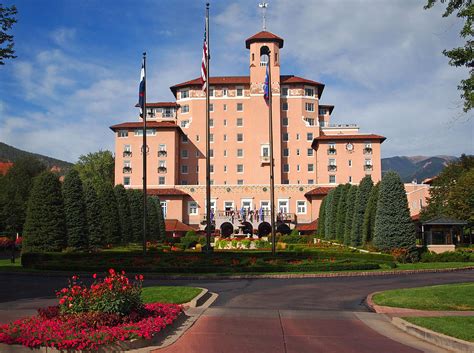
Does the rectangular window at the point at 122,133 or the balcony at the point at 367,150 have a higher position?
the rectangular window at the point at 122,133

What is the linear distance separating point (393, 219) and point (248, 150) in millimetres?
52259

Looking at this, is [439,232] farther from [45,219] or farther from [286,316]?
[286,316]

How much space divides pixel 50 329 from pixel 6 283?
Answer: 1404 centimetres

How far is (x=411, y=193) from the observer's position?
78500 mm

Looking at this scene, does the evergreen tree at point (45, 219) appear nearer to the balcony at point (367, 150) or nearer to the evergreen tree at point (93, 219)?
the evergreen tree at point (93, 219)

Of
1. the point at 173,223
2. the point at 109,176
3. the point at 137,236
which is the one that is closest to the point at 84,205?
the point at 137,236

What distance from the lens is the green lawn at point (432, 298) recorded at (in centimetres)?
1535

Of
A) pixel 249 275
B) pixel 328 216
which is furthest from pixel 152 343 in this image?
pixel 328 216

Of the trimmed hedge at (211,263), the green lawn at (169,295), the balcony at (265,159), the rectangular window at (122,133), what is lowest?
the green lawn at (169,295)

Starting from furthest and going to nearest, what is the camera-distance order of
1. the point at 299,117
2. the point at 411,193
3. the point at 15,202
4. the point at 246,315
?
1. the point at 299,117
2. the point at 411,193
3. the point at 15,202
4. the point at 246,315

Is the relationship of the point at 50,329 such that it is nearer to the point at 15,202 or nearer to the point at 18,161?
the point at 15,202

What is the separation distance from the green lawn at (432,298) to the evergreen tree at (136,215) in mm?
45686

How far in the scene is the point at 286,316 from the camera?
45.2ft

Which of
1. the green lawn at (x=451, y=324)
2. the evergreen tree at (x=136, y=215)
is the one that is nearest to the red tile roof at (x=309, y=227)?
the evergreen tree at (x=136, y=215)
